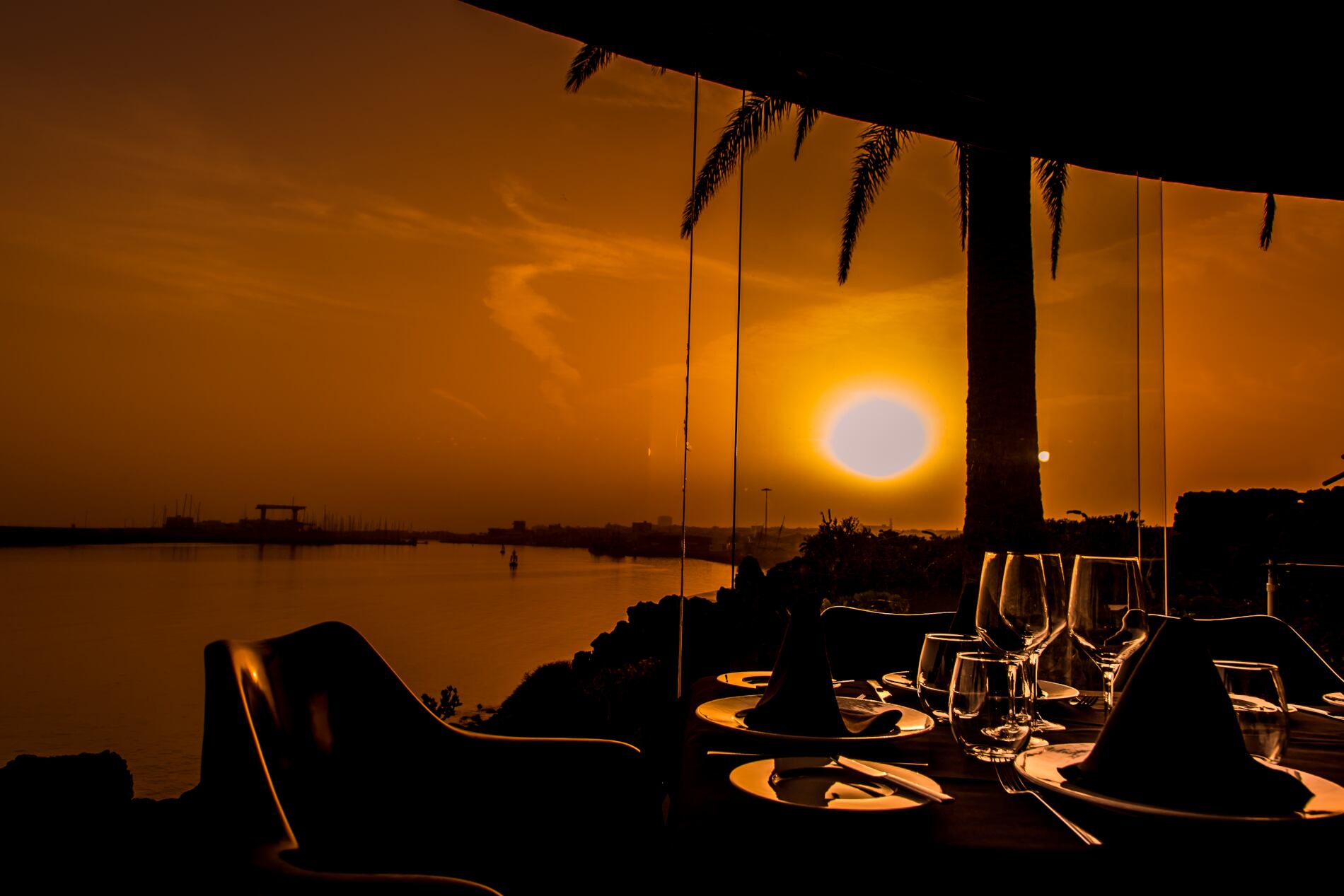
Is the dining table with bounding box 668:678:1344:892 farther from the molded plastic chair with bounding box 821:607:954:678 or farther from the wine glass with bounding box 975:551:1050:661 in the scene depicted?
the molded plastic chair with bounding box 821:607:954:678

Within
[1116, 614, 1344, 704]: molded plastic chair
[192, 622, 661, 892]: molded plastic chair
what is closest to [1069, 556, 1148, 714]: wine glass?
[192, 622, 661, 892]: molded plastic chair

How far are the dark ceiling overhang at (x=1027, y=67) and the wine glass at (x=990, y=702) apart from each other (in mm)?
2553

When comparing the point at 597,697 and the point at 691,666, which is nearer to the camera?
the point at 691,666

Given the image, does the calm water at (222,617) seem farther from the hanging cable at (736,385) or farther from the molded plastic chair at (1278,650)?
the molded plastic chair at (1278,650)

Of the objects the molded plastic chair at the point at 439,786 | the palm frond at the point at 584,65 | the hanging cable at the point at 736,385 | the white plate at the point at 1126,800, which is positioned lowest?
the molded plastic chair at the point at 439,786

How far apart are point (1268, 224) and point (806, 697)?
555 cm

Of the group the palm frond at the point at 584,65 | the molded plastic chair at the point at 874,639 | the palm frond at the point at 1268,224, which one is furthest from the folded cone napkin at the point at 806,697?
the palm frond at the point at 1268,224

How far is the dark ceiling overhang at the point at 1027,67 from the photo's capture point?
302cm

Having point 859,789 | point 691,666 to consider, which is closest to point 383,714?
point 859,789

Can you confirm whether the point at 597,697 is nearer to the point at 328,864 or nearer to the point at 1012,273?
the point at 328,864

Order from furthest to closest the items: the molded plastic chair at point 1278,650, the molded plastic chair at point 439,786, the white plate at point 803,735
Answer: the molded plastic chair at point 1278,650 → the molded plastic chair at point 439,786 → the white plate at point 803,735

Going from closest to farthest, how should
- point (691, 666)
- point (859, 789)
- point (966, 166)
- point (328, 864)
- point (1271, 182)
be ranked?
point (859, 789) < point (328, 864) < point (691, 666) < point (1271, 182) < point (966, 166)

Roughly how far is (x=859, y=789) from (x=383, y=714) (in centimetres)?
98

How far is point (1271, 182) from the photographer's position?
4125 mm
